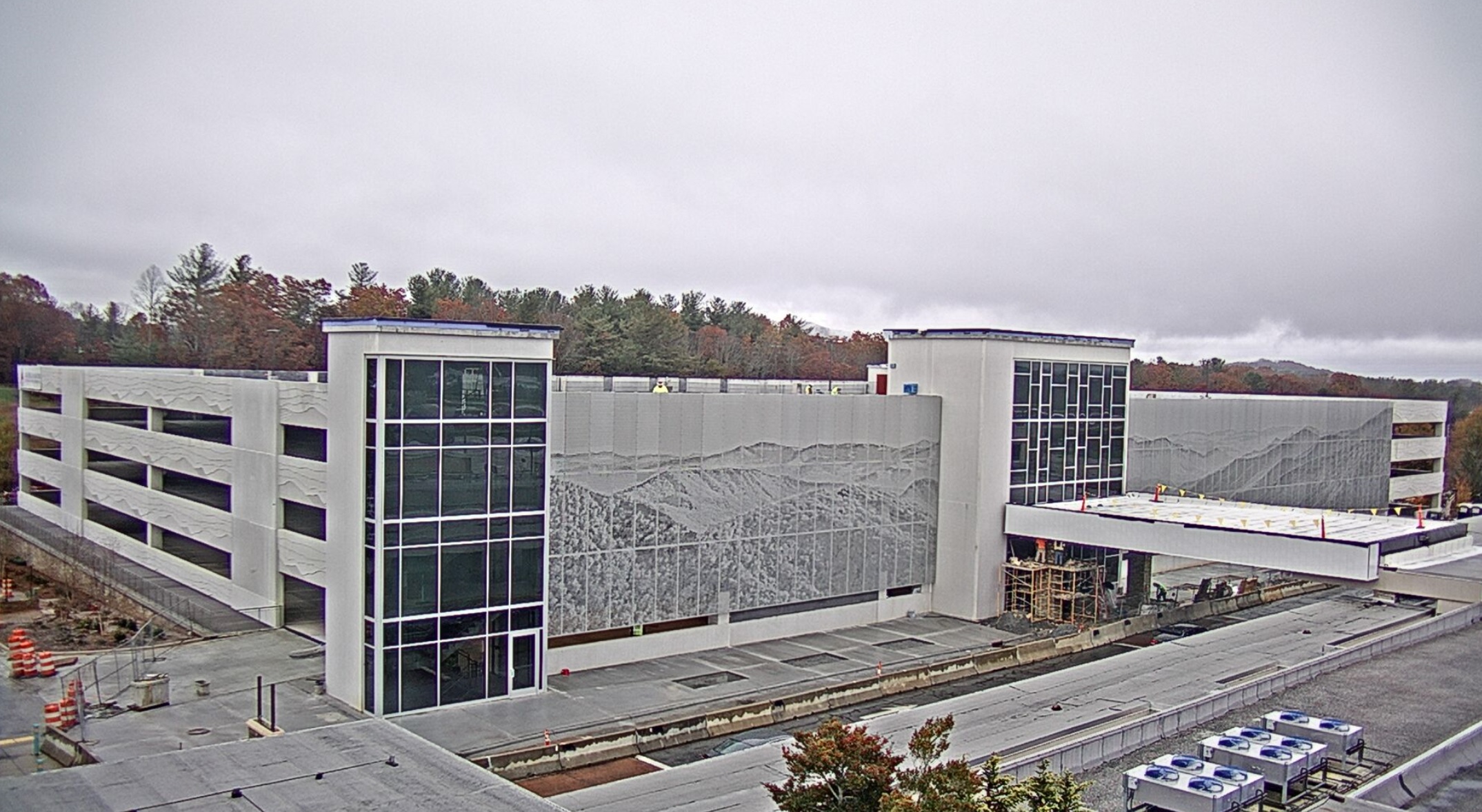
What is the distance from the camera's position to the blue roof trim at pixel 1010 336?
1428 inches

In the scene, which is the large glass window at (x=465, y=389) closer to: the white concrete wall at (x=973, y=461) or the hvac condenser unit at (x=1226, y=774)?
the hvac condenser unit at (x=1226, y=774)

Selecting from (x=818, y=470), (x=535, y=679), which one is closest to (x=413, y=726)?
(x=535, y=679)

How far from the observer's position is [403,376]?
2436 centimetres

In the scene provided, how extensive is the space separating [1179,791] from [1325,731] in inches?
194

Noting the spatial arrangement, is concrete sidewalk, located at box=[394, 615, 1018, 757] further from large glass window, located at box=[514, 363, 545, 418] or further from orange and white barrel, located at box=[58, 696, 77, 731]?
large glass window, located at box=[514, 363, 545, 418]

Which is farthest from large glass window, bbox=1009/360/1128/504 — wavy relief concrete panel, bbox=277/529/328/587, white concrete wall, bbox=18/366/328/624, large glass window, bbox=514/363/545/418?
white concrete wall, bbox=18/366/328/624

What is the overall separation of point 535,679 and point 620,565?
3.91 m

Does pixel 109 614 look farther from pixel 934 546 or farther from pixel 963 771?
pixel 963 771

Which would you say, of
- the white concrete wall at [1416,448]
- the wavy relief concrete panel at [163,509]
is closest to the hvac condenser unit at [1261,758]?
the wavy relief concrete panel at [163,509]

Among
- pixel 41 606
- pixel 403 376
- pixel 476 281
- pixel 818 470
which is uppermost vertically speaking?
pixel 476 281

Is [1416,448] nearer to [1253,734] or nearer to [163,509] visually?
[1253,734]

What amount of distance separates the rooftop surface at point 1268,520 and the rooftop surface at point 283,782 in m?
23.1

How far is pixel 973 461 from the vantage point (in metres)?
36.3

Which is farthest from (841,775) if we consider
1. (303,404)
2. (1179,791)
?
(303,404)
